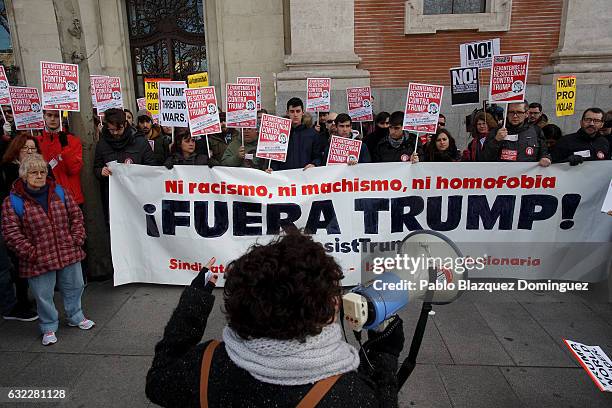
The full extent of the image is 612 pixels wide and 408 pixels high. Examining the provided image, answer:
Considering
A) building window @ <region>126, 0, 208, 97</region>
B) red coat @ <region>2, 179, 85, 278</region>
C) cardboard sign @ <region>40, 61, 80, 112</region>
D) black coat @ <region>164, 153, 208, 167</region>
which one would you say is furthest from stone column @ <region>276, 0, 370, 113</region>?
red coat @ <region>2, 179, 85, 278</region>

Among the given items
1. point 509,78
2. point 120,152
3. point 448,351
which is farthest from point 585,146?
point 120,152

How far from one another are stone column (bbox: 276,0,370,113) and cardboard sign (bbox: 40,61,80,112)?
4.74m

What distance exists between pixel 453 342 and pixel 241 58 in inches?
321

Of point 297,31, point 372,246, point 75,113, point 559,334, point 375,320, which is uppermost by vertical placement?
point 297,31

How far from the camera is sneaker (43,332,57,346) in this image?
138 inches

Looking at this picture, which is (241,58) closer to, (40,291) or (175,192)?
(175,192)

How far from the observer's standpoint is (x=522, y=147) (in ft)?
14.9

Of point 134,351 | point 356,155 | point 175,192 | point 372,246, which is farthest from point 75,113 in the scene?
point 372,246

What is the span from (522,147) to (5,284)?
509 centimetres

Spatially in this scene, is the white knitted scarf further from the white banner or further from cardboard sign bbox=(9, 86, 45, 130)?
cardboard sign bbox=(9, 86, 45, 130)

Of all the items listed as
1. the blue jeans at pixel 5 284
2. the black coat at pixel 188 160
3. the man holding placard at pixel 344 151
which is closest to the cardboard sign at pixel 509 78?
the man holding placard at pixel 344 151

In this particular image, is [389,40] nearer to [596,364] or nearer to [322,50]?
[322,50]

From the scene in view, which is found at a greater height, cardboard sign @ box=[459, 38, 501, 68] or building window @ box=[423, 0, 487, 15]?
building window @ box=[423, 0, 487, 15]

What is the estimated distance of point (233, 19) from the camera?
382 inches
